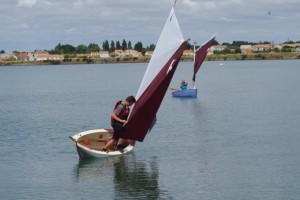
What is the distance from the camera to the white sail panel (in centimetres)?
2748

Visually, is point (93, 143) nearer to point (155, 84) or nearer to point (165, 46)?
point (155, 84)

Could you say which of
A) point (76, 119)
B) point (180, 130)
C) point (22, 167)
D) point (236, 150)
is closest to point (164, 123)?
point (180, 130)

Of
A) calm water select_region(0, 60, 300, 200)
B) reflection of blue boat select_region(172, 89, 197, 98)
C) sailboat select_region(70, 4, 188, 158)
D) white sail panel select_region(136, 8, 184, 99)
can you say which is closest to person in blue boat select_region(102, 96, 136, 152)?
sailboat select_region(70, 4, 188, 158)

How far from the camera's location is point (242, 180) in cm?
2544

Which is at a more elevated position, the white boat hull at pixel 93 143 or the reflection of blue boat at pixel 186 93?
Result: the white boat hull at pixel 93 143

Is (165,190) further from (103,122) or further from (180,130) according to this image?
(103,122)

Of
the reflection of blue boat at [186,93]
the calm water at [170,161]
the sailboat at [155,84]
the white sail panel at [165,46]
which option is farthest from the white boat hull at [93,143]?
the reflection of blue boat at [186,93]

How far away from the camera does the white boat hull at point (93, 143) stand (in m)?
29.0

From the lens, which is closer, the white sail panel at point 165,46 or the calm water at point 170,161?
the calm water at point 170,161

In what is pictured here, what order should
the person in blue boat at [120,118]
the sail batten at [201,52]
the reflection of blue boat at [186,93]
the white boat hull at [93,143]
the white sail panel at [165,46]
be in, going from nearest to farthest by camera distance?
the white sail panel at [165,46] < the person in blue boat at [120,118] < the white boat hull at [93,143] < the reflection of blue boat at [186,93] < the sail batten at [201,52]

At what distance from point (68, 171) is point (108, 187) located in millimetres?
3480

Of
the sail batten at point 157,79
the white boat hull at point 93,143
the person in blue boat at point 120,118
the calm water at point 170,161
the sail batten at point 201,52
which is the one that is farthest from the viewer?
the sail batten at point 201,52

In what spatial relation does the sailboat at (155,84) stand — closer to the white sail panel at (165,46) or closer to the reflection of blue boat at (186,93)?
the white sail panel at (165,46)

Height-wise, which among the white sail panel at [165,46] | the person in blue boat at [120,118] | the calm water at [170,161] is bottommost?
the calm water at [170,161]
